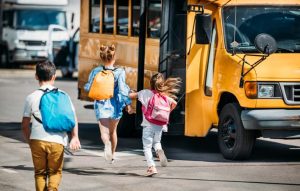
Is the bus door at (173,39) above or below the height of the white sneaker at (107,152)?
above

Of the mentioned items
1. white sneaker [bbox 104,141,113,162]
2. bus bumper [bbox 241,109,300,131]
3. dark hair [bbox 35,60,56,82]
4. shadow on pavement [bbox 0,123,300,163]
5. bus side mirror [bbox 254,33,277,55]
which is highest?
bus side mirror [bbox 254,33,277,55]

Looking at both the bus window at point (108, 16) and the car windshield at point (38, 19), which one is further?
A: the car windshield at point (38, 19)

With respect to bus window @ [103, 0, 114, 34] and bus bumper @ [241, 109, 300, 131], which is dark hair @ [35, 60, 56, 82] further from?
bus window @ [103, 0, 114, 34]

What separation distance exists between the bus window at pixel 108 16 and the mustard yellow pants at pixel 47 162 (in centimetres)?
746

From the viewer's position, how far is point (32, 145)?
319 inches

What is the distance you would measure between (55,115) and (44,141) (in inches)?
9.8

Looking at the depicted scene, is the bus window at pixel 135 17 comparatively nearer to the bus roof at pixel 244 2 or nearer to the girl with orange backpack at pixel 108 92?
the bus roof at pixel 244 2

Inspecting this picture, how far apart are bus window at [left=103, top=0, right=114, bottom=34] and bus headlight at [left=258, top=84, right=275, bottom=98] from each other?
4.37 metres

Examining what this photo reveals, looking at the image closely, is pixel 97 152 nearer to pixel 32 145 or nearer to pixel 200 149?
pixel 200 149

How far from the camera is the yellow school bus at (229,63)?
11664 millimetres

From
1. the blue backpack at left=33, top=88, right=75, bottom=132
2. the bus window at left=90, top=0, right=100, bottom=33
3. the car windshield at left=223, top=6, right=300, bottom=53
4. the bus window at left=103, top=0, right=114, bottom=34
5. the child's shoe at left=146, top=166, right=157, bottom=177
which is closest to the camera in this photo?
the blue backpack at left=33, top=88, right=75, bottom=132

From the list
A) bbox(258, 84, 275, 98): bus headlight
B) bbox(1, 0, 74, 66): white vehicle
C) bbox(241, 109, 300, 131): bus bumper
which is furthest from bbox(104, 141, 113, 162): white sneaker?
bbox(1, 0, 74, 66): white vehicle

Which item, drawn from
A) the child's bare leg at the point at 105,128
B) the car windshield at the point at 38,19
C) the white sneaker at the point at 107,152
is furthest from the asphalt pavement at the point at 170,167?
the car windshield at the point at 38,19

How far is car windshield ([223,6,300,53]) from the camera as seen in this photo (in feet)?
40.4
